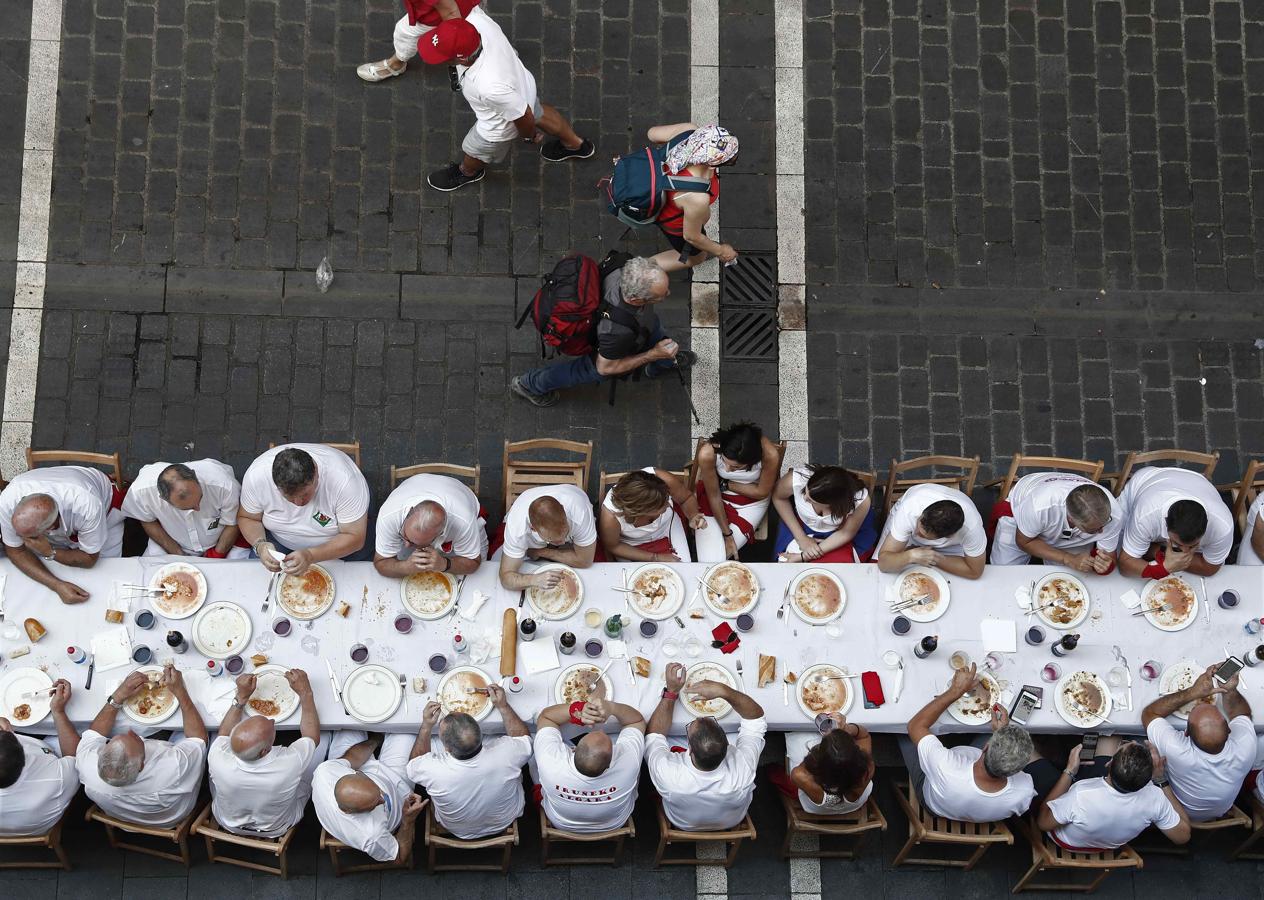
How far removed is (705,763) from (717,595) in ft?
3.45

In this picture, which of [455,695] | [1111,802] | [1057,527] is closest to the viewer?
[1111,802]

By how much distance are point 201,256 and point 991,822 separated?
677 centimetres

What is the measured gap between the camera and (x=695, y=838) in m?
6.91

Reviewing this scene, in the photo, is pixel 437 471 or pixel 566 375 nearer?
pixel 437 471

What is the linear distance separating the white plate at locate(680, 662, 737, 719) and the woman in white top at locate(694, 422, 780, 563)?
2.38 ft

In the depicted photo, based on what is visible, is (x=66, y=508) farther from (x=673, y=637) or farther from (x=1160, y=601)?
(x=1160, y=601)

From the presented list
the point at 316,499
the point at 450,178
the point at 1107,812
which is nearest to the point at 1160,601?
the point at 1107,812

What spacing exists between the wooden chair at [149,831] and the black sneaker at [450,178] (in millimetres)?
4697

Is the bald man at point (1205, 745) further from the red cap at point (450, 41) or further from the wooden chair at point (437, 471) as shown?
the red cap at point (450, 41)

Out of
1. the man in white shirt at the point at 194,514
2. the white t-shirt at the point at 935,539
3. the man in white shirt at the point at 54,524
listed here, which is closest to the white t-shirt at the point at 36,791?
the man in white shirt at the point at 54,524

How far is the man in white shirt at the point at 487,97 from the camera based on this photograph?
7605 millimetres

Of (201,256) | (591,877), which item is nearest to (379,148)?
(201,256)

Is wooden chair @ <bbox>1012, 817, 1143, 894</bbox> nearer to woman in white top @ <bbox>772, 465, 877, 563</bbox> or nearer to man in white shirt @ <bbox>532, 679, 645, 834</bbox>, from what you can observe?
woman in white top @ <bbox>772, 465, 877, 563</bbox>

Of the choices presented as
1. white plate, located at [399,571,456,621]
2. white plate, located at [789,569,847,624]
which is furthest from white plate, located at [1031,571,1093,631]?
white plate, located at [399,571,456,621]
